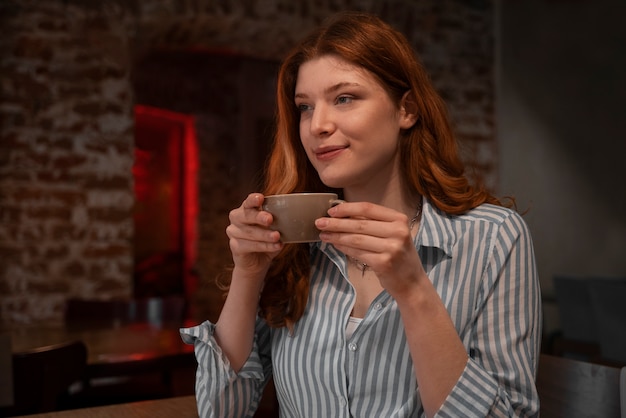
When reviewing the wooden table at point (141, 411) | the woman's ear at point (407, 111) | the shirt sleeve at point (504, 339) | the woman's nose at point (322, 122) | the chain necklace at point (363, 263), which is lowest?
the wooden table at point (141, 411)

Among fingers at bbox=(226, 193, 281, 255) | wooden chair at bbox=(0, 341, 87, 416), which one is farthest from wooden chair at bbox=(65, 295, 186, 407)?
fingers at bbox=(226, 193, 281, 255)

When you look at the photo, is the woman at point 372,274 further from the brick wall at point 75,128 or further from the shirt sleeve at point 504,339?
the brick wall at point 75,128

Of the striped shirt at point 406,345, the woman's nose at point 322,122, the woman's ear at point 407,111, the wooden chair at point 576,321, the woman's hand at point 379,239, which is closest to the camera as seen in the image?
the woman's hand at point 379,239

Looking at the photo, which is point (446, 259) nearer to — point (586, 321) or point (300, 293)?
point (300, 293)

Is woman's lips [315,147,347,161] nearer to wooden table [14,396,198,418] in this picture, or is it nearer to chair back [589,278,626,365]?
wooden table [14,396,198,418]

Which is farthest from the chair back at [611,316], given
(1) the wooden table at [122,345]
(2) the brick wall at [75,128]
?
(2) the brick wall at [75,128]

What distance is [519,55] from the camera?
570 cm

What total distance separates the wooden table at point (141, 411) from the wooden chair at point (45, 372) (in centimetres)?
85

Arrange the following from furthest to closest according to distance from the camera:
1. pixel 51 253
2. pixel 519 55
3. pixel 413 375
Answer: pixel 519 55
pixel 51 253
pixel 413 375

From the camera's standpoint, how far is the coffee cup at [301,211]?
1071 millimetres

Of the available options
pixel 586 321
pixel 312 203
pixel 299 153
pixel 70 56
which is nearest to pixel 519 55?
pixel 586 321

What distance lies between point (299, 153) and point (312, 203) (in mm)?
482

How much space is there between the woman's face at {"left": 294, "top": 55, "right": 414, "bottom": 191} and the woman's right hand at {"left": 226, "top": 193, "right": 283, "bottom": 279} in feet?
0.64

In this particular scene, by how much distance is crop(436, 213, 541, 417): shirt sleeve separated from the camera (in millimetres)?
1099
